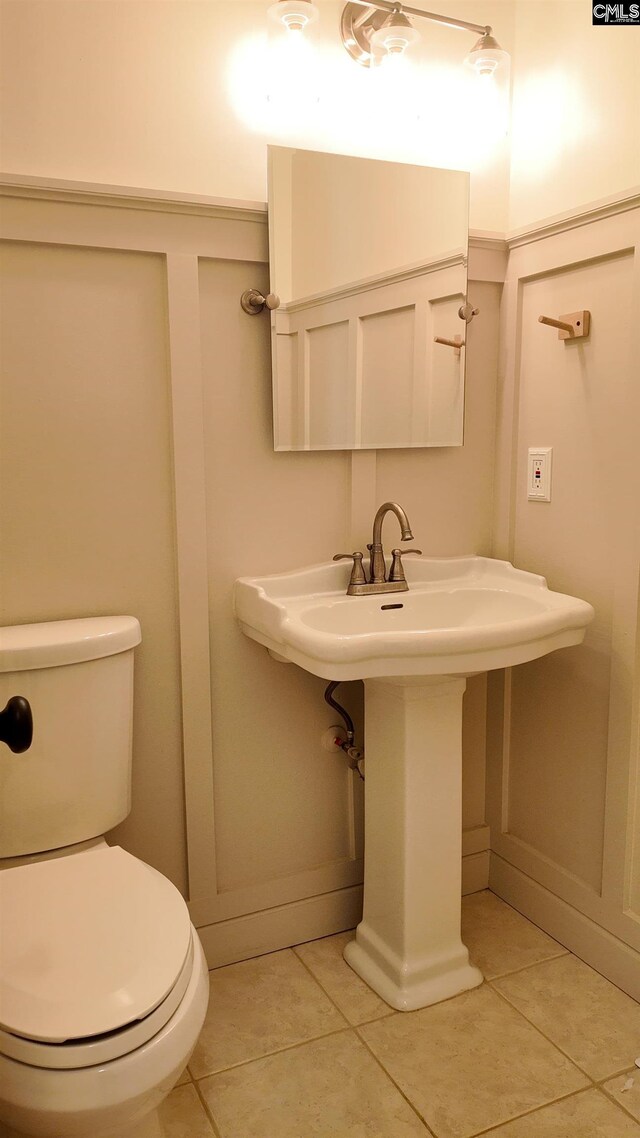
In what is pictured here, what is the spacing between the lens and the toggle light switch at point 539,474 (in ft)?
6.24

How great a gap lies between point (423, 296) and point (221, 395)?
1.77 feet

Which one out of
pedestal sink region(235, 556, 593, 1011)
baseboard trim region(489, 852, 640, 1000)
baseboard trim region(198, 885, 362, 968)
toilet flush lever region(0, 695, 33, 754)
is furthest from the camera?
baseboard trim region(198, 885, 362, 968)

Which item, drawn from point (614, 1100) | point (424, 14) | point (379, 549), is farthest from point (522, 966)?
point (424, 14)

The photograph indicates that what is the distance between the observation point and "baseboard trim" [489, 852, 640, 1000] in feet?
5.69

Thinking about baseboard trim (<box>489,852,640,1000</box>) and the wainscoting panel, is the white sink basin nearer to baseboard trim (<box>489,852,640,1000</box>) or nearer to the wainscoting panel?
the wainscoting panel

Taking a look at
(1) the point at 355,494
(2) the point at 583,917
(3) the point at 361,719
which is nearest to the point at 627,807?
(2) the point at 583,917

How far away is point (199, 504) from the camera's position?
1706 mm

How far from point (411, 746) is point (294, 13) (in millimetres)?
1476

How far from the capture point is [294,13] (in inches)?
62.4

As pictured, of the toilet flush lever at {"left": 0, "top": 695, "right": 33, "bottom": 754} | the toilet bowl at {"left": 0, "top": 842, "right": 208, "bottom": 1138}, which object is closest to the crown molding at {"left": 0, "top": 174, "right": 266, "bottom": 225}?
the toilet flush lever at {"left": 0, "top": 695, "right": 33, "bottom": 754}

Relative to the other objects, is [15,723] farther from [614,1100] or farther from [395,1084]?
[614,1100]

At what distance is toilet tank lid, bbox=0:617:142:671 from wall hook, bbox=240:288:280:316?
0.69m

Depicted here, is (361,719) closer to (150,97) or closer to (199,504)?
(199,504)

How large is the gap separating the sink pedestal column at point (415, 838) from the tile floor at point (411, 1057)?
6cm
